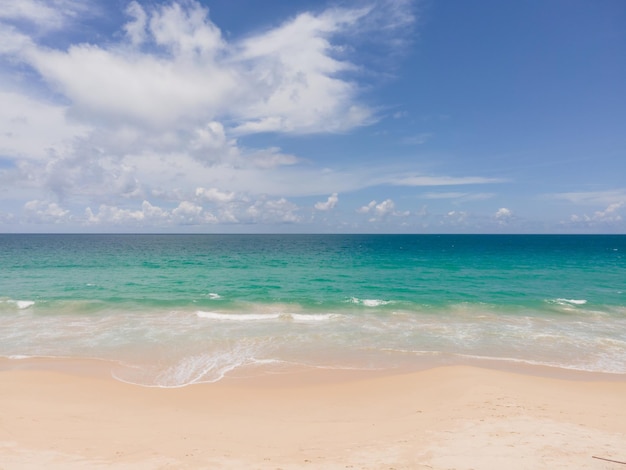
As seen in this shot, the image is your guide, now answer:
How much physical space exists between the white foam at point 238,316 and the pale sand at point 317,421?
8.90 m

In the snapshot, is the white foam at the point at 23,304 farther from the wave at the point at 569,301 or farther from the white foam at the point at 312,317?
the wave at the point at 569,301

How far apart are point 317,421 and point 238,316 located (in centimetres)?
1407

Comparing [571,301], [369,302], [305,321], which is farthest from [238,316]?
[571,301]

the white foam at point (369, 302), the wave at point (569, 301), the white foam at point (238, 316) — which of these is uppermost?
the wave at point (569, 301)

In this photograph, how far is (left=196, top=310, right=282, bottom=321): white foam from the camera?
22.8 metres

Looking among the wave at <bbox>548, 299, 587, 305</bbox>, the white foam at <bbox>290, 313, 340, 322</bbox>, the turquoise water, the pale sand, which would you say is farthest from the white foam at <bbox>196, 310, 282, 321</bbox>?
the wave at <bbox>548, 299, 587, 305</bbox>

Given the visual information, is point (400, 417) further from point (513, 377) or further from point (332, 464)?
point (513, 377)

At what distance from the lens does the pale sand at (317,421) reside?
7902 mm

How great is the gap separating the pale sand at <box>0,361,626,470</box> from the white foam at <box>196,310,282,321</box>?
350 inches

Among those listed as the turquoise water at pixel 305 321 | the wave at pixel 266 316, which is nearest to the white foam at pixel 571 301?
the turquoise water at pixel 305 321

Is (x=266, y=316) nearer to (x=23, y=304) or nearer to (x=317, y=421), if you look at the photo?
(x=317, y=421)

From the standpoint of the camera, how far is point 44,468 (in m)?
7.43

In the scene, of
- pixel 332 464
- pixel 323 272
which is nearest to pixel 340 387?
pixel 332 464

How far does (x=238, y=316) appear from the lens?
23438 millimetres
